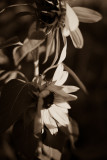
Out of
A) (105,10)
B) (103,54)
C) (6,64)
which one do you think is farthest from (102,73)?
(6,64)

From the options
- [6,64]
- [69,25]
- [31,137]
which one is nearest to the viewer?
[69,25]

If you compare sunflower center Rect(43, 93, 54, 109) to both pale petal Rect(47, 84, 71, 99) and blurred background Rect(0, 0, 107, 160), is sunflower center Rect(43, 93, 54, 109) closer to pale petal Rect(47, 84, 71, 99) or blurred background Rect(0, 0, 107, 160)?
pale petal Rect(47, 84, 71, 99)

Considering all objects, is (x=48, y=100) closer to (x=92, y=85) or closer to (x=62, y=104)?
(x=62, y=104)

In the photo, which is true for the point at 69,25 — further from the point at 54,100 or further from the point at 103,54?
the point at 103,54

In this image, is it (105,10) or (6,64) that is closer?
(6,64)

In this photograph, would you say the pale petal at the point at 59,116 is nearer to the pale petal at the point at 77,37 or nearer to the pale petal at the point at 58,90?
the pale petal at the point at 58,90

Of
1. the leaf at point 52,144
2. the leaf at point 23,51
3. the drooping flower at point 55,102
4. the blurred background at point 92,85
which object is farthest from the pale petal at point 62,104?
the blurred background at point 92,85
